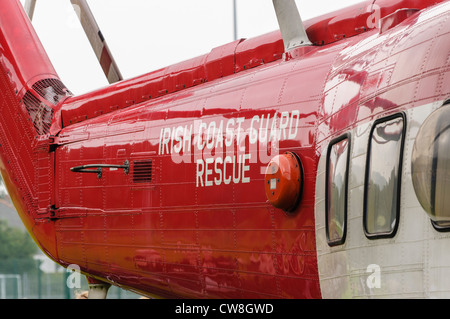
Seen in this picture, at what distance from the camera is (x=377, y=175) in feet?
14.3

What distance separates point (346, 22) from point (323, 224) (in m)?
2.02

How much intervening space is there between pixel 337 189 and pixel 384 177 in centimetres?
69

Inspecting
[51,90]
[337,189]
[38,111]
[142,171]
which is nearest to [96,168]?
[142,171]

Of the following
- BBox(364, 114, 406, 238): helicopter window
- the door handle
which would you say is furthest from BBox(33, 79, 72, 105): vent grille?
A: BBox(364, 114, 406, 238): helicopter window

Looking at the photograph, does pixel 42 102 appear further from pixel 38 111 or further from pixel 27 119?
pixel 27 119

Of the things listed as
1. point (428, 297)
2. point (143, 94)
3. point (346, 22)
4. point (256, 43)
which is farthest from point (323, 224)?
point (143, 94)

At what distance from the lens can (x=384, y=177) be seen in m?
4.29

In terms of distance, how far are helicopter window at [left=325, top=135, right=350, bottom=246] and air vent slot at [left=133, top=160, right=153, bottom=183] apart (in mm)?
2711

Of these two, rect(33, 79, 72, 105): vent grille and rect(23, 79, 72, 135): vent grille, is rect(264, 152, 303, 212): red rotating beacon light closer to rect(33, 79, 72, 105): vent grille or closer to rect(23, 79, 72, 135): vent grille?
rect(23, 79, 72, 135): vent grille

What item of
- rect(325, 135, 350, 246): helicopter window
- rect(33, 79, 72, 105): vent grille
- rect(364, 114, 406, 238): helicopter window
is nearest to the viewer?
rect(364, 114, 406, 238): helicopter window

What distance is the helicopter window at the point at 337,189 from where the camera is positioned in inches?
190

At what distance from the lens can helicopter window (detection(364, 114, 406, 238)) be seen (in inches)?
165

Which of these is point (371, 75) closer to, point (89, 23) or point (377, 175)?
point (377, 175)

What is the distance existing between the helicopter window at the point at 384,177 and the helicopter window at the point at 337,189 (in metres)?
0.34
